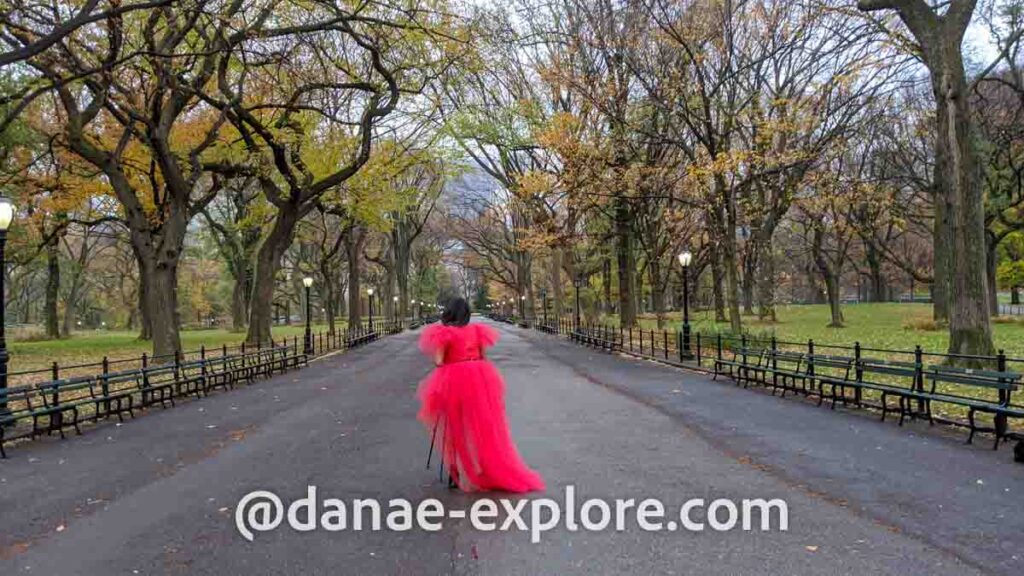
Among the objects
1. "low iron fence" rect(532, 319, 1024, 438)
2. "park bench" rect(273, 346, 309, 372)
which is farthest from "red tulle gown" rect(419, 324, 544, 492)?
"park bench" rect(273, 346, 309, 372)

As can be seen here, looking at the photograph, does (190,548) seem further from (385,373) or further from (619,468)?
(385,373)

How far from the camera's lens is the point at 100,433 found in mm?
11203

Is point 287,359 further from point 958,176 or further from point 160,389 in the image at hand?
point 958,176

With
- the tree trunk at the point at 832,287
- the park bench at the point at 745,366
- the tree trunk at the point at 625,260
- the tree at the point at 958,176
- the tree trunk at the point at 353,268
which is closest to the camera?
the tree at the point at 958,176

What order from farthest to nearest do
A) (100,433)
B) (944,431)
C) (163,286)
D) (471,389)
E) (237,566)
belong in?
(163,286) → (100,433) → (944,431) → (471,389) → (237,566)

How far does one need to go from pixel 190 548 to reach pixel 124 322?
88.5 meters

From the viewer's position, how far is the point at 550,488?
686cm

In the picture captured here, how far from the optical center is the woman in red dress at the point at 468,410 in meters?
6.56

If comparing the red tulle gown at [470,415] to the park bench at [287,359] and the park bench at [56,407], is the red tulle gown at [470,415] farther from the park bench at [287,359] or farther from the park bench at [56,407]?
the park bench at [287,359]

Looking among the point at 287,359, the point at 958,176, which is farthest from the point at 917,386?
the point at 287,359

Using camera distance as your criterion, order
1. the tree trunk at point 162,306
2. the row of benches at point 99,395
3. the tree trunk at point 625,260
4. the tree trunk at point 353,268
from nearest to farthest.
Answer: the row of benches at point 99,395 < the tree trunk at point 162,306 < the tree trunk at point 625,260 < the tree trunk at point 353,268

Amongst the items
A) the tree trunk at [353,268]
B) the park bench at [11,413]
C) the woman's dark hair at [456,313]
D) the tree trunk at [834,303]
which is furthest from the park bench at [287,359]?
the tree trunk at [834,303]

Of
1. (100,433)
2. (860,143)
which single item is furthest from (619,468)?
(860,143)

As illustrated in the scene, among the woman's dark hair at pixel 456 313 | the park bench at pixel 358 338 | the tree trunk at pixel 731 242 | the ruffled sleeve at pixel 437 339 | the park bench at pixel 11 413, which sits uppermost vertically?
the tree trunk at pixel 731 242
